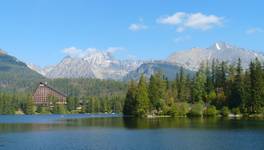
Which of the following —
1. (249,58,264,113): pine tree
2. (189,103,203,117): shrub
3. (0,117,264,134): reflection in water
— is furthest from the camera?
(189,103,203,117): shrub

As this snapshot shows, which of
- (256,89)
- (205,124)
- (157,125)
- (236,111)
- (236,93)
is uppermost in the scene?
(256,89)

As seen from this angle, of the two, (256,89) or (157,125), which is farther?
(256,89)

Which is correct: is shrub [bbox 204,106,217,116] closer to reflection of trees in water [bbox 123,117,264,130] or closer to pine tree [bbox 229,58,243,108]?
pine tree [bbox 229,58,243,108]

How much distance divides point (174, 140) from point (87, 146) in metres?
15.4

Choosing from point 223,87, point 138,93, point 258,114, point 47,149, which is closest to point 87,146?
point 47,149

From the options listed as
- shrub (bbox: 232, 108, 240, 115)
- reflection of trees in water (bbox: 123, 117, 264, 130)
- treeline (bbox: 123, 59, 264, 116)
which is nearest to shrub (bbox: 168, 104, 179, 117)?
treeline (bbox: 123, 59, 264, 116)

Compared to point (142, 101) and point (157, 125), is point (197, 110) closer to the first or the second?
point (142, 101)

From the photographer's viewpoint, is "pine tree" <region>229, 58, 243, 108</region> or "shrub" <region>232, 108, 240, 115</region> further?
"pine tree" <region>229, 58, 243, 108</region>

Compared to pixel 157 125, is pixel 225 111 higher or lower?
higher

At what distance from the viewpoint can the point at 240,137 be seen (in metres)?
82.1

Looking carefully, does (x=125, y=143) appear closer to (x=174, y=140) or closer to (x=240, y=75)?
(x=174, y=140)

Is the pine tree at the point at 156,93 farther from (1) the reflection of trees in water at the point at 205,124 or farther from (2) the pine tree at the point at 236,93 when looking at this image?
(1) the reflection of trees in water at the point at 205,124

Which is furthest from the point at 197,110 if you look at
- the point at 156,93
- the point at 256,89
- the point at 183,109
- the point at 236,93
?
the point at 256,89

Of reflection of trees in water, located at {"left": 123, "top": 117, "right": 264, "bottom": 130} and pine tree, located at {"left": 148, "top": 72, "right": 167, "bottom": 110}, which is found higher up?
pine tree, located at {"left": 148, "top": 72, "right": 167, "bottom": 110}
